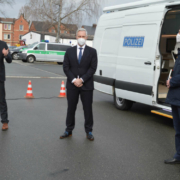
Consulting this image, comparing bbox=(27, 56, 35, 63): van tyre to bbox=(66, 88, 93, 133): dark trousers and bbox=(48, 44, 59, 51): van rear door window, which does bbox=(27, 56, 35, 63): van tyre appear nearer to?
bbox=(48, 44, 59, 51): van rear door window

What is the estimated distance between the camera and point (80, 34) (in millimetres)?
5223

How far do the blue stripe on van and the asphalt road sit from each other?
1.67 m

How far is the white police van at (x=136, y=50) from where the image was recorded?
6.65 metres

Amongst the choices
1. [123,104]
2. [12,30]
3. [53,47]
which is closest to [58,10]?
[53,47]

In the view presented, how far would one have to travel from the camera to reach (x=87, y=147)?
5.04 m

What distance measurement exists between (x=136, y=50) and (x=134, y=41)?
0.23 metres

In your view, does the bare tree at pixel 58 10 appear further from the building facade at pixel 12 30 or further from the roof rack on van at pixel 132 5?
the building facade at pixel 12 30

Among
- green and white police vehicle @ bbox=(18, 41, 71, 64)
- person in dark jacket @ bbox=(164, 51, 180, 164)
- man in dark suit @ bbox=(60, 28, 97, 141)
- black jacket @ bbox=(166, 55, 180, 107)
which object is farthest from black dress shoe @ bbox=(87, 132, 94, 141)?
green and white police vehicle @ bbox=(18, 41, 71, 64)

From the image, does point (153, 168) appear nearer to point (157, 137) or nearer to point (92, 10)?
point (157, 137)

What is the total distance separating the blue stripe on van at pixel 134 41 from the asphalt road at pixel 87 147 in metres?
1.67

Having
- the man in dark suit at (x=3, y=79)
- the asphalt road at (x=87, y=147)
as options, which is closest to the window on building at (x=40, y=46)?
the asphalt road at (x=87, y=147)

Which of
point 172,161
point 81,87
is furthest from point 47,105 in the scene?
point 172,161

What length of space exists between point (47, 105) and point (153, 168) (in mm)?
4857

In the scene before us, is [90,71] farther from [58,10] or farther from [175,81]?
[58,10]
